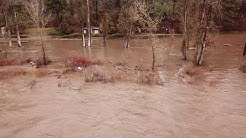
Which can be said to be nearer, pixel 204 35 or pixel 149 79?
pixel 149 79

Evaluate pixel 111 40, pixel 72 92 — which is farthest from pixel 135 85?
pixel 111 40

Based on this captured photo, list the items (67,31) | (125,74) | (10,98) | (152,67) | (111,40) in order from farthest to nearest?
(67,31), (111,40), (152,67), (125,74), (10,98)

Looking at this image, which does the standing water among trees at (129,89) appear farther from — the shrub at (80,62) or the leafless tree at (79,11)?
the leafless tree at (79,11)

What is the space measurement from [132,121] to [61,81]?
901cm

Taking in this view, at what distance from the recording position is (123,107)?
19188 millimetres

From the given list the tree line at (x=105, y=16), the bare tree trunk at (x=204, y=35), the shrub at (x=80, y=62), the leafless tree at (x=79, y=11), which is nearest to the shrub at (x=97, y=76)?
the shrub at (x=80, y=62)

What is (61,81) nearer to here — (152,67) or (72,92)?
(72,92)

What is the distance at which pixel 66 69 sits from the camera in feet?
93.2

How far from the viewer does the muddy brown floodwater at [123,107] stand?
52.5ft

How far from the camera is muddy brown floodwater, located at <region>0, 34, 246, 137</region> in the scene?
16.0 m

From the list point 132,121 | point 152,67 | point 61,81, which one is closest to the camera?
point 132,121

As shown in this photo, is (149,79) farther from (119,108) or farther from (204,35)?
(204,35)

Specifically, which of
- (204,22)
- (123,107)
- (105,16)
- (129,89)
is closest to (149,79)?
(129,89)

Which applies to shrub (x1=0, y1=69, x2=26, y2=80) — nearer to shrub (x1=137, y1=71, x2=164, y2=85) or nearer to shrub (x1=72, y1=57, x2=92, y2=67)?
shrub (x1=72, y1=57, x2=92, y2=67)
